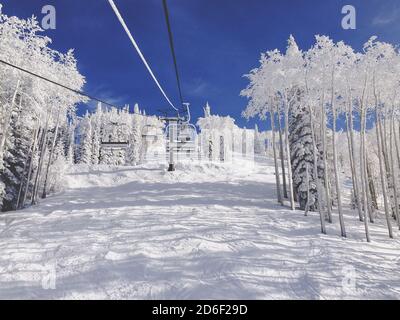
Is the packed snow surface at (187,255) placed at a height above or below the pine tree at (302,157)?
below

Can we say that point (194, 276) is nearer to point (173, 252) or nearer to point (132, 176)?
point (173, 252)

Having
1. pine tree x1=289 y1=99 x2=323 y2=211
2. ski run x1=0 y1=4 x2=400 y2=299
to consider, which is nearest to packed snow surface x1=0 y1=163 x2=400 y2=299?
ski run x1=0 y1=4 x2=400 y2=299

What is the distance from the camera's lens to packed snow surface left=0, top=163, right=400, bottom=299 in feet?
25.7

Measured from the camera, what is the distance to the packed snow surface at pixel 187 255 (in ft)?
25.7

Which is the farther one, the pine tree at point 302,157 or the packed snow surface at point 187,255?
the pine tree at point 302,157

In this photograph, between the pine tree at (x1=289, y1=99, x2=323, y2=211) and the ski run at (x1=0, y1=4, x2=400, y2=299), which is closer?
the ski run at (x1=0, y1=4, x2=400, y2=299)

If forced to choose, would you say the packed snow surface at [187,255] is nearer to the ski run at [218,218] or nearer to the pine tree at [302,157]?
the ski run at [218,218]

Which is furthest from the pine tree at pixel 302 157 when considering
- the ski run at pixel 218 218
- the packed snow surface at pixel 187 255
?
the packed snow surface at pixel 187 255

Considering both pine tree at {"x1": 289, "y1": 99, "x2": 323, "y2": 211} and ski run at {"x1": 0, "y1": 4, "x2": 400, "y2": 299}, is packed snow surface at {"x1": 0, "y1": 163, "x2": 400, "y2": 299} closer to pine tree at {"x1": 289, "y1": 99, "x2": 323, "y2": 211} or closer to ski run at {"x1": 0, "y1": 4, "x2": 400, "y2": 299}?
ski run at {"x1": 0, "y1": 4, "x2": 400, "y2": 299}

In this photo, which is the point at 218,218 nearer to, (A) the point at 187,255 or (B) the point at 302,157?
(A) the point at 187,255

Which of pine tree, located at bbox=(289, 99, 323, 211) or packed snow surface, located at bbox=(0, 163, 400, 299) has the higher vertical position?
pine tree, located at bbox=(289, 99, 323, 211)

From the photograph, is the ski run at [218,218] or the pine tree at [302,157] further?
the pine tree at [302,157]

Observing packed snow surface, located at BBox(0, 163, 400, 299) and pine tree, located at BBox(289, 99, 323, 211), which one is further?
pine tree, located at BBox(289, 99, 323, 211)

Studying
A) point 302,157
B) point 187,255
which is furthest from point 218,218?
point 302,157
